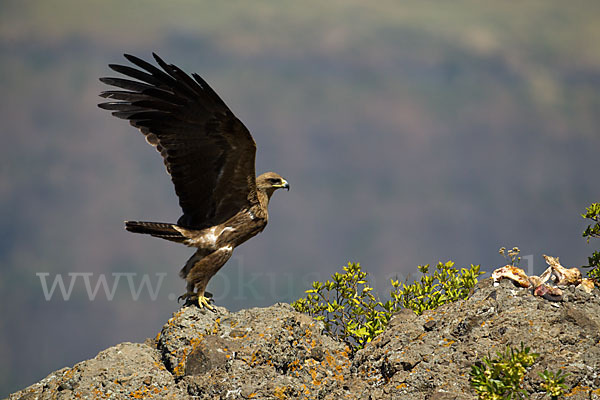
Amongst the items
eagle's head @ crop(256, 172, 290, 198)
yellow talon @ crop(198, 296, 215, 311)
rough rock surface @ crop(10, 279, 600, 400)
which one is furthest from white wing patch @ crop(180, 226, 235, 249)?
rough rock surface @ crop(10, 279, 600, 400)

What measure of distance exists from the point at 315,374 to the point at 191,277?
7.67 ft

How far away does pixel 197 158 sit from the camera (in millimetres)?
9617

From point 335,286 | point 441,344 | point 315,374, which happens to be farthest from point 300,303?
point 441,344

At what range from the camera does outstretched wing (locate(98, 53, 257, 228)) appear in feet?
30.9

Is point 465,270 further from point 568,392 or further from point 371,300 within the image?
point 568,392

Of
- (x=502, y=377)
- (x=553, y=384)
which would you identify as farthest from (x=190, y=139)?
(x=553, y=384)

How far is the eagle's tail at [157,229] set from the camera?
30.2 feet

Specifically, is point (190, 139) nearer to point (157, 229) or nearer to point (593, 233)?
point (157, 229)

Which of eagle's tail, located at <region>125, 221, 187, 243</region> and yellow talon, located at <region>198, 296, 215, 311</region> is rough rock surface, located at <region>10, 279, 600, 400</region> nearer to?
yellow talon, located at <region>198, 296, 215, 311</region>

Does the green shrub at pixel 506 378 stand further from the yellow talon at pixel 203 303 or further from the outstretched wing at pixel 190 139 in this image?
the outstretched wing at pixel 190 139

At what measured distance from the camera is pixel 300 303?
9.67 metres

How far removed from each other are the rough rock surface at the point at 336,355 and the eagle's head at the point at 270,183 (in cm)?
209

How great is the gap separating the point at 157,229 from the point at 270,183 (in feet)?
6.15

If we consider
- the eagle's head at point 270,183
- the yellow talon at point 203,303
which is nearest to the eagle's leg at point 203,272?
the yellow talon at point 203,303
